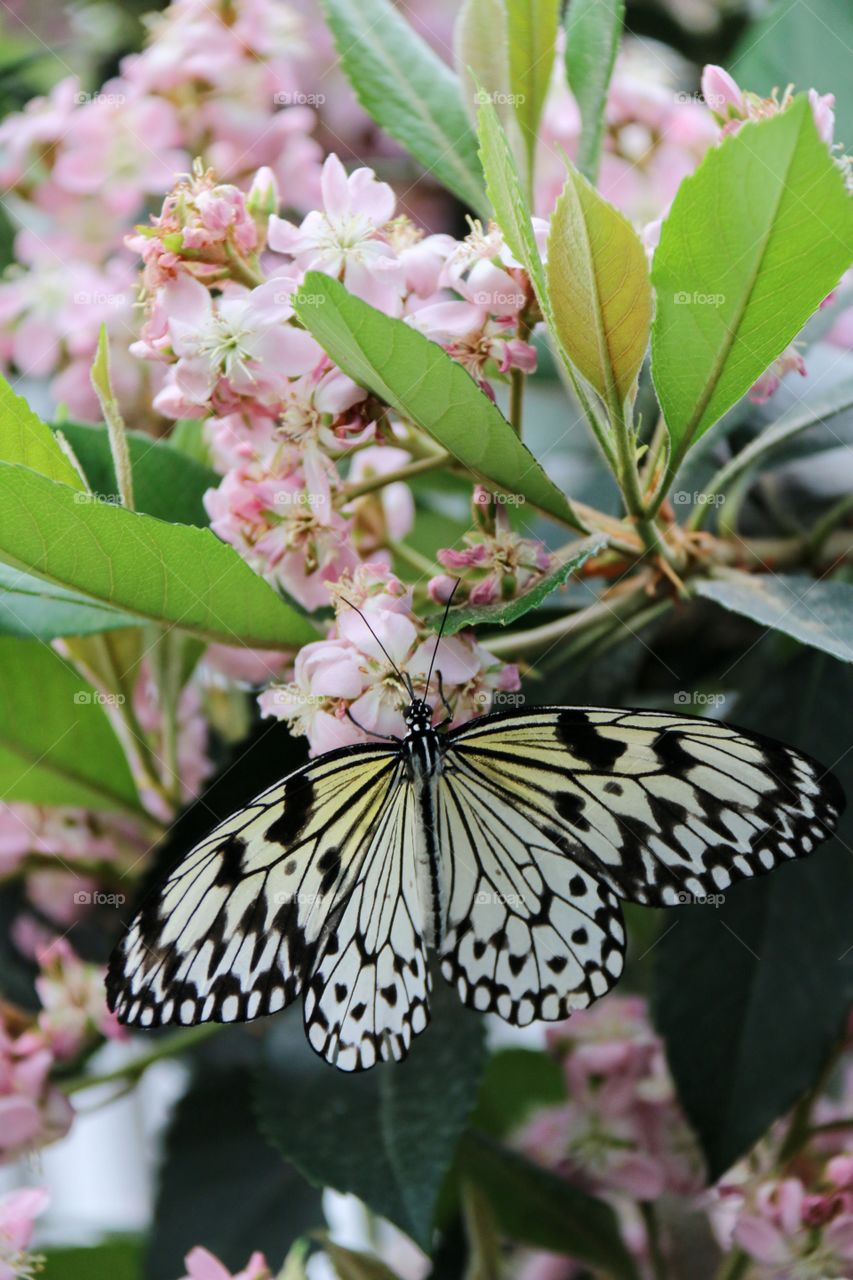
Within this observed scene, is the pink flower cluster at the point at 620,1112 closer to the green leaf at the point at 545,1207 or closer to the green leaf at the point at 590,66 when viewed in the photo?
the green leaf at the point at 545,1207

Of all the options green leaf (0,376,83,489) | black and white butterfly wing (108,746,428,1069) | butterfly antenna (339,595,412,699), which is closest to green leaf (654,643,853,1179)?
black and white butterfly wing (108,746,428,1069)

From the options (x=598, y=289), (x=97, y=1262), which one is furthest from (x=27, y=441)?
(x=97, y=1262)

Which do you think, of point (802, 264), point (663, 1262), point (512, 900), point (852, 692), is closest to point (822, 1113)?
point (663, 1262)

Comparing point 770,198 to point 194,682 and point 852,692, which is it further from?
point 194,682

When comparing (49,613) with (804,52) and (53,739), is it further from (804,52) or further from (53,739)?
(804,52)

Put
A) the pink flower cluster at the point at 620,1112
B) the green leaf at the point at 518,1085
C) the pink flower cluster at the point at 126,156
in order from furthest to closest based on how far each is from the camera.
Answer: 1. the green leaf at the point at 518,1085
2. the pink flower cluster at the point at 126,156
3. the pink flower cluster at the point at 620,1112

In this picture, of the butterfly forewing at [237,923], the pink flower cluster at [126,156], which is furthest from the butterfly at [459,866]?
the pink flower cluster at [126,156]
